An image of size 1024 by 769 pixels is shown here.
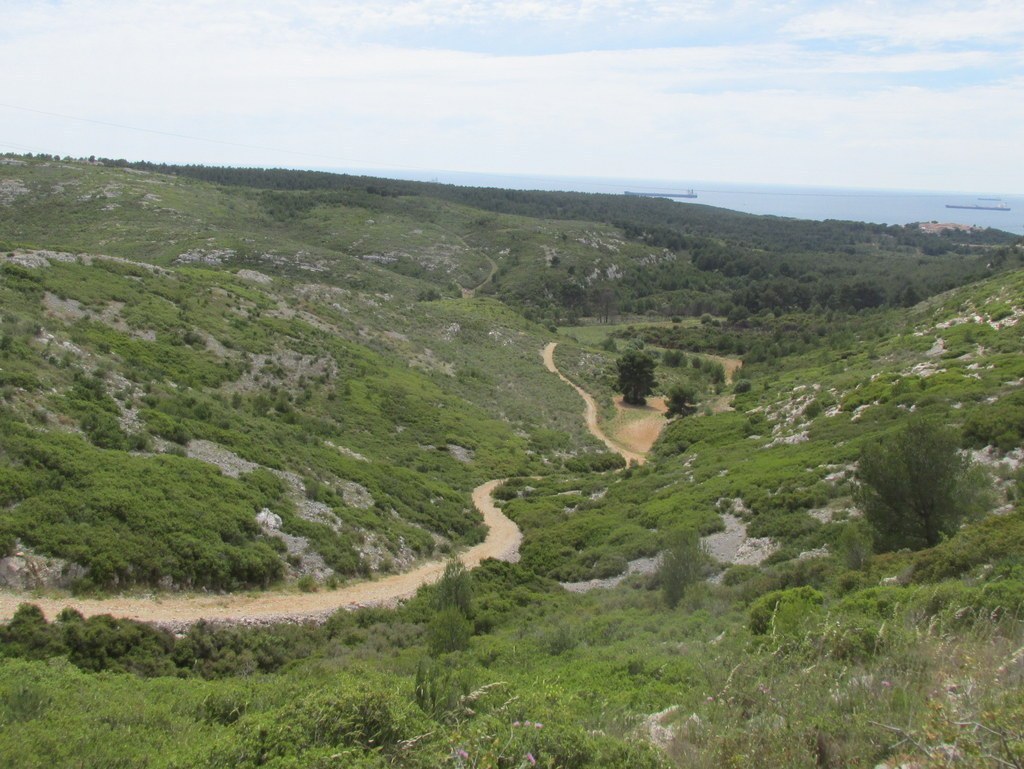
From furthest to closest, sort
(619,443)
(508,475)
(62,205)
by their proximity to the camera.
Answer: (62,205), (619,443), (508,475)

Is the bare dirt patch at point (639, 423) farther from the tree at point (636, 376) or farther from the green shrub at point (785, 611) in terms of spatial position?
the green shrub at point (785, 611)

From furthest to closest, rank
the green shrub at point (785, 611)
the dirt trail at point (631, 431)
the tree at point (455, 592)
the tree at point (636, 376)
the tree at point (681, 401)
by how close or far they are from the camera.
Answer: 1. the tree at point (636, 376)
2. the tree at point (681, 401)
3. the dirt trail at point (631, 431)
4. the tree at point (455, 592)
5. the green shrub at point (785, 611)

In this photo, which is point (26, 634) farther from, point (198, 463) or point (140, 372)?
point (140, 372)

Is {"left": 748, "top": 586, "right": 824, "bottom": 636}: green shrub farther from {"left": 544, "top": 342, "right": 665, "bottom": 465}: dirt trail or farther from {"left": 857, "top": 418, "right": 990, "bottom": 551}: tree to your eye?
{"left": 544, "top": 342, "right": 665, "bottom": 465}: dirt trail

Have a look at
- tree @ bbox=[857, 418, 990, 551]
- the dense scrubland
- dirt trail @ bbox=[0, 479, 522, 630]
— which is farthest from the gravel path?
tree @ bbox=[857, 418, 990, 551]

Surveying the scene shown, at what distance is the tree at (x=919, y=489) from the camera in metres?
15.6

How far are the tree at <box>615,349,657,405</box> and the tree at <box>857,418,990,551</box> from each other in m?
44.3

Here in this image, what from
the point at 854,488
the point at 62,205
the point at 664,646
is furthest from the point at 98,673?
the point at 62,205

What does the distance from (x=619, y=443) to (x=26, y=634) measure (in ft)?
135

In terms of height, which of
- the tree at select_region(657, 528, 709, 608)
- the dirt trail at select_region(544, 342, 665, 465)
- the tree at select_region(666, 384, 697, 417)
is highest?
the tree at select_region(657, 528, 709, 608)

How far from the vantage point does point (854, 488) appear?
17.6m

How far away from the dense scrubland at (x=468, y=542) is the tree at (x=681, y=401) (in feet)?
9.96

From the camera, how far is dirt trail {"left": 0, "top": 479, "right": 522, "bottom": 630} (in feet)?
46.1

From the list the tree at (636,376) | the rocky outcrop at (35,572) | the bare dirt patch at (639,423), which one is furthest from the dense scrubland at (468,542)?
the tree at (636,376)
